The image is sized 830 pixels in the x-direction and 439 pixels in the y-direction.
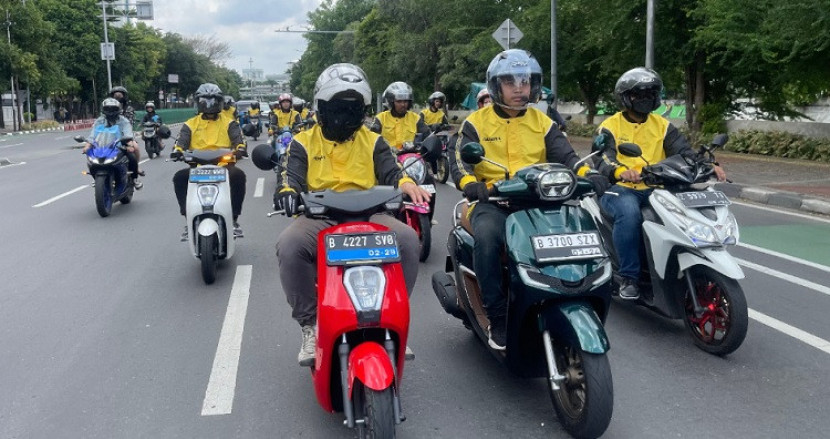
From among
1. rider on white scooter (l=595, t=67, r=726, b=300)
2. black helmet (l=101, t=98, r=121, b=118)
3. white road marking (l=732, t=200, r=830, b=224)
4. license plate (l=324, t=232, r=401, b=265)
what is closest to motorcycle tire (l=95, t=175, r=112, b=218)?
black helmet (l=101, t=98, r=121, b=118)

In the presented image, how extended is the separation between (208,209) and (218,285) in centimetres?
69

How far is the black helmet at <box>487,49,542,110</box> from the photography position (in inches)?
181

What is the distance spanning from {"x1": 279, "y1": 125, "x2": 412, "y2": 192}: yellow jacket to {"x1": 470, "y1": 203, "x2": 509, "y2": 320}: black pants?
52 cm

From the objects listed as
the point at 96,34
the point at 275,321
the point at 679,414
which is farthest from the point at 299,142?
the point at 96,34

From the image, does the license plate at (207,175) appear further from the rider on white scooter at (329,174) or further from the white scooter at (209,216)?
the rider on white scooter at (329,174)

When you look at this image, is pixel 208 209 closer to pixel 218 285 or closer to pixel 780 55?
pixel 218 285

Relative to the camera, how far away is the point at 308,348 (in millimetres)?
4031

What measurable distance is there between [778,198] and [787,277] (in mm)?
5445

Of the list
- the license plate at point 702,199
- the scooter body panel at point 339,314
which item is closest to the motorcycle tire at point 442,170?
the license plate at point 702,199

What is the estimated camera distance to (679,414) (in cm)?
415

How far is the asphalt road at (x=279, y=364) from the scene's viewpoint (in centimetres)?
406

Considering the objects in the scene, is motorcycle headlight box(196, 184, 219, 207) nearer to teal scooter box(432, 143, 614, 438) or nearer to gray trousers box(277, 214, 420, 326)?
gray trousers box(277, 214, 420, 326)

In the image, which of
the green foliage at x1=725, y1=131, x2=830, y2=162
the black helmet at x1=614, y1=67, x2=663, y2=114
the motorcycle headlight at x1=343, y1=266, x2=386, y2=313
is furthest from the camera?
the green foliage at x1=725, y1=131, x2=830, y2=162

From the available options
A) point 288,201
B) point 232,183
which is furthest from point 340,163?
point 232,183
